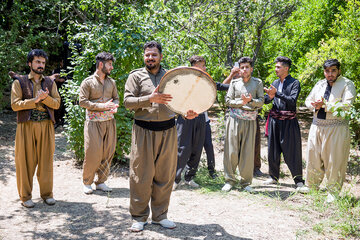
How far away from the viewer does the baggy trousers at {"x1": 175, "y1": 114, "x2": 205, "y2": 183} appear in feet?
17.9

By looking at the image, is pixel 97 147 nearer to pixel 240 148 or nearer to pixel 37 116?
pixel 37 116

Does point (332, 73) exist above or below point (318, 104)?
above

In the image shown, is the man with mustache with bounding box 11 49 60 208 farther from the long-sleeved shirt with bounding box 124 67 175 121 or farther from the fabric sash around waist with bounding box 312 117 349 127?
the fabric sash around waist with bounding box 312 117 349 127

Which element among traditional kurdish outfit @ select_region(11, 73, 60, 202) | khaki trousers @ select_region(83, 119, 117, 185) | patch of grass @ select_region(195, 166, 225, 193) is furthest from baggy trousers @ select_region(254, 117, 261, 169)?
traditional kurdish outfit @ select_region(11, 73, 60, 202)

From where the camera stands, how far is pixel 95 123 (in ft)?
16.9

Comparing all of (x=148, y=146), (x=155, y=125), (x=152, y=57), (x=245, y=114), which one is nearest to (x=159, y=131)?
(x=155, y=125)

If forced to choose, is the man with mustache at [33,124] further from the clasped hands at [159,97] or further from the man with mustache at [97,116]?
the clasped hands at [159,97]

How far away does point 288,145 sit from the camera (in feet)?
18.4

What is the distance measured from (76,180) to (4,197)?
4.04ft

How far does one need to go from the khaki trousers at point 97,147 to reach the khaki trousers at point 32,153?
629mm

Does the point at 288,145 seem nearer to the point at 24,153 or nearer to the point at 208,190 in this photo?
the point at 208,190

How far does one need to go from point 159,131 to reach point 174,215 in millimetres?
1247

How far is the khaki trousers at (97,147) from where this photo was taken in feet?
16.7

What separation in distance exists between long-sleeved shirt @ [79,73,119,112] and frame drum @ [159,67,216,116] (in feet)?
5.49
